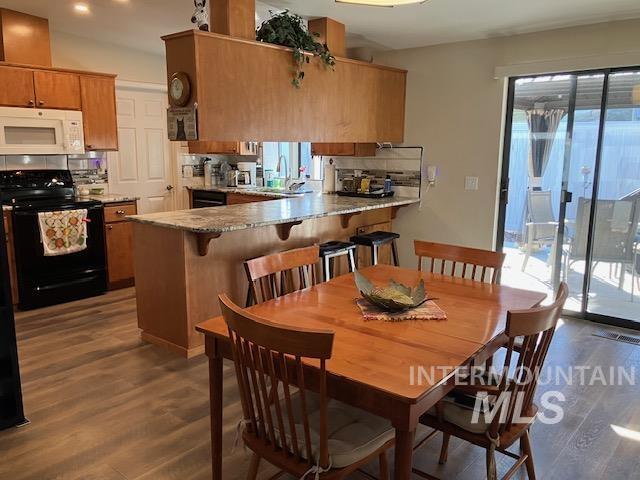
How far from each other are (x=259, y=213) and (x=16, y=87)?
241 cm

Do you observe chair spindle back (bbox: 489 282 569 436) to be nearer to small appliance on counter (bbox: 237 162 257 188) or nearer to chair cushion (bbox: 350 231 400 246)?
chair cushion (bbox: 350 231 400 246)

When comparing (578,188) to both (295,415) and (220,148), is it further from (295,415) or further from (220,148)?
(220,148)

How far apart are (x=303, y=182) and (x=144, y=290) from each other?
317 cm

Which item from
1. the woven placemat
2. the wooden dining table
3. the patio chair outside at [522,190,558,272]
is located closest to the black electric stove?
the wooden dining table

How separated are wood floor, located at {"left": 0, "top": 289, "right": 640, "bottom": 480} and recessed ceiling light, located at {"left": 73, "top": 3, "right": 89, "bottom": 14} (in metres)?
2.63

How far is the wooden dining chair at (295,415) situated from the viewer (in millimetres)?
1456

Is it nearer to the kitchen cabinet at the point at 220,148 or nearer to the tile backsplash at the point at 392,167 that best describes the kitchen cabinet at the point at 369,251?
the tile backsplash at the point at 392,167

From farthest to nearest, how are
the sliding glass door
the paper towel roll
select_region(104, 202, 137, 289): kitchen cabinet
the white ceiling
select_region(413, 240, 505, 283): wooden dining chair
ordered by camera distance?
the paper towel roll < select_region(104, 202, 137, 289): kitchen cabinet < the sliding glass door < the white ceiling < select_region(413, 240, 505, 283): wooden dining chair

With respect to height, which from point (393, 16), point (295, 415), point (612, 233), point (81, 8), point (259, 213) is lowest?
point (295, 415)

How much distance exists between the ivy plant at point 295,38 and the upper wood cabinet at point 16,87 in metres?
2.13

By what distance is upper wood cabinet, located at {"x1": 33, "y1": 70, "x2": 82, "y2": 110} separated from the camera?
4.42 meters

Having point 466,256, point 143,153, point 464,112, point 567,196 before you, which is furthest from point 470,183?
point 143,153

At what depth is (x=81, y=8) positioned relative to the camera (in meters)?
4.14

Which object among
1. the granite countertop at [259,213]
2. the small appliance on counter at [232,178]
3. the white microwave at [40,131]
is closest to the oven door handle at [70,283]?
the white microwave at [40,131]
